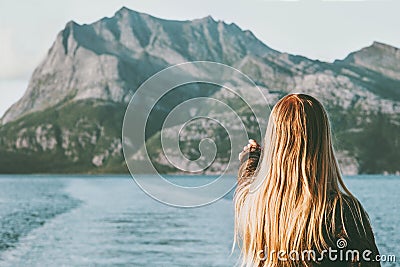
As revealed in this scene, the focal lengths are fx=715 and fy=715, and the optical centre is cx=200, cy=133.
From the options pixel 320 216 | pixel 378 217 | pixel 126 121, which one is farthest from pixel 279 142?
pixel 378 217

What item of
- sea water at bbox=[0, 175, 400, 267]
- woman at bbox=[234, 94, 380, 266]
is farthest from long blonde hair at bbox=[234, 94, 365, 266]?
sea water at bbox=[0, 175, 400, 267]

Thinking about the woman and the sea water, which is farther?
the sea water

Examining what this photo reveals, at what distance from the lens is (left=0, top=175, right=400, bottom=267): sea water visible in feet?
163

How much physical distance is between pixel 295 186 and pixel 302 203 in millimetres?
81

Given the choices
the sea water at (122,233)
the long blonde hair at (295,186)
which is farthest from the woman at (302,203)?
the sea water at (122,233)

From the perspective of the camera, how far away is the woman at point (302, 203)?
2.96 metres

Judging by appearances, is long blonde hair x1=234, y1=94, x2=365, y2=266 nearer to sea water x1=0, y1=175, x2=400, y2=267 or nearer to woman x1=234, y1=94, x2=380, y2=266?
woman x1=234, y1=94, x2=380, y2=266

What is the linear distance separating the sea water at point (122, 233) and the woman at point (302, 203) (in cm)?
4191

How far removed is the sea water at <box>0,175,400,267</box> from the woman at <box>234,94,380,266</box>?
138ft

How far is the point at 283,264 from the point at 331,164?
Result: 1.64ft

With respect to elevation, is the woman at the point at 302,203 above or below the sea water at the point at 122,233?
above

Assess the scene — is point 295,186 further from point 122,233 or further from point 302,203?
point 122,233

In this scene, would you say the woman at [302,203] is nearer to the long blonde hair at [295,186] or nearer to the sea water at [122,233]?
the long blonde hair at [295,186]

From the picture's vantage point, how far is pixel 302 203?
3.13 m
